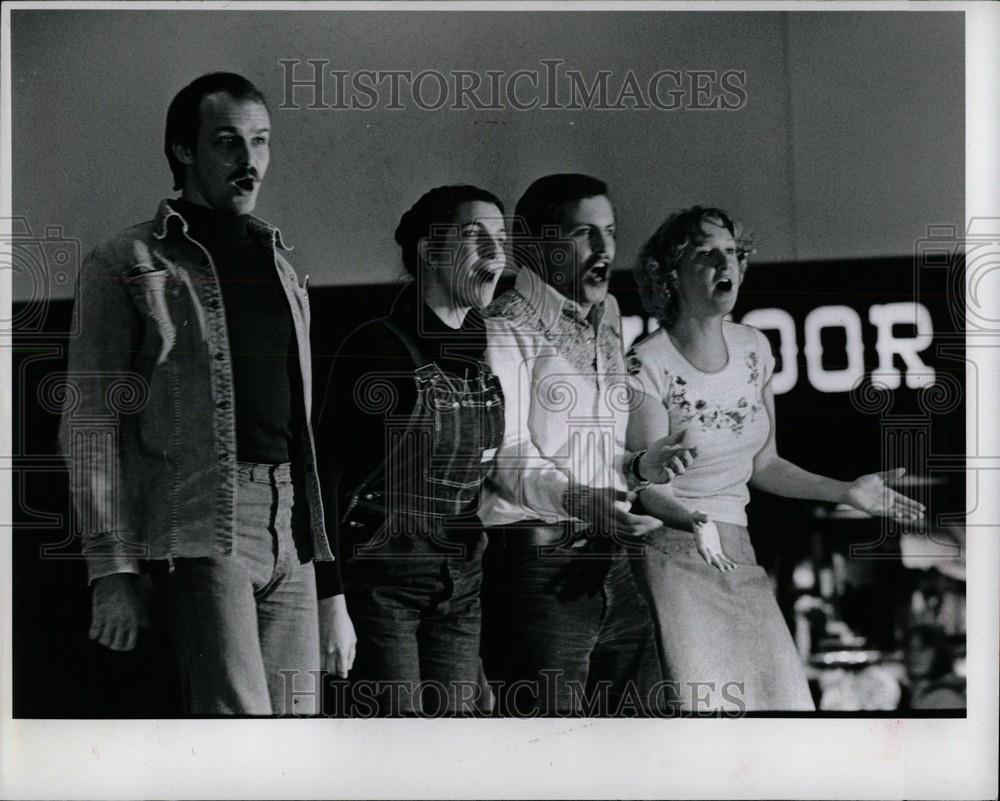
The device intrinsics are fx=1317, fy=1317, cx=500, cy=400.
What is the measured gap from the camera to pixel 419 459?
427 cm

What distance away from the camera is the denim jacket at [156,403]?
166 inches

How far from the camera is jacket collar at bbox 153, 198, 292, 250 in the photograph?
13.9ft

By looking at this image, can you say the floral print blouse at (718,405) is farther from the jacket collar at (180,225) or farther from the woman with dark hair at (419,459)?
the jacket collar at (180,225)

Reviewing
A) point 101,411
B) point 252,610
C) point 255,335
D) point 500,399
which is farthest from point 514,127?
point 252,610

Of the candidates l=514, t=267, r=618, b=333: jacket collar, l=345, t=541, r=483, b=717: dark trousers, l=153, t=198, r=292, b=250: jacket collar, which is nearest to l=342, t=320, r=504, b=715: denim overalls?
l=345, t=541, r=483, b=717: dark trousers

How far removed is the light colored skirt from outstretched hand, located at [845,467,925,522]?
40 cm

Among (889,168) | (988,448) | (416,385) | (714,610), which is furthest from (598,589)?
(889,168)

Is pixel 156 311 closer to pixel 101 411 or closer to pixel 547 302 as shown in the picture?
pixel 101 411

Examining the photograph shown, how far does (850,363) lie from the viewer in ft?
14.3

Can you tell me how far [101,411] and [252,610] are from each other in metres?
0.81

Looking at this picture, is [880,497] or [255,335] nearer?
[255,335]

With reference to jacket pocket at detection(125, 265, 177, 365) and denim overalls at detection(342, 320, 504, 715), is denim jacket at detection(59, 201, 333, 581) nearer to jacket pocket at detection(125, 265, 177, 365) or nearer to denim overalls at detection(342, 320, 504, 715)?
jacket pocket at detection(125, 265, 177, 365)

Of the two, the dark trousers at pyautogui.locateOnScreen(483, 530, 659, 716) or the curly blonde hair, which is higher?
the curly blonde hair

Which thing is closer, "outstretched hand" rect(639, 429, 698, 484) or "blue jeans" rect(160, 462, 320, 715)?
"blue jeans" rect(160, 462, 320, 715)
